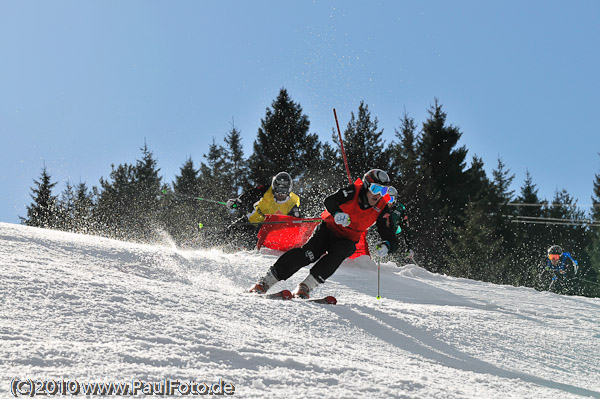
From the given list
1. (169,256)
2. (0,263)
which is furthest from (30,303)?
(169,256)

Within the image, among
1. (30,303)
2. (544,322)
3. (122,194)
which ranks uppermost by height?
(122,194)

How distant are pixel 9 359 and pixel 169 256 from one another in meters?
3.87

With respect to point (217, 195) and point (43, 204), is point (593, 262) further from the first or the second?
point (43, 204)

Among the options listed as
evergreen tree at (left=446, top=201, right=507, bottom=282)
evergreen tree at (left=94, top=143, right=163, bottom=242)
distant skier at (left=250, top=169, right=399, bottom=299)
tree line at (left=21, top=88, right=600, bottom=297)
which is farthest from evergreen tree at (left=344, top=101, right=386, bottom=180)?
distant skier at (left=250, top=169, right=399, bottom=299)

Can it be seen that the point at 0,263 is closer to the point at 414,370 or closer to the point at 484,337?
the point at 414,370

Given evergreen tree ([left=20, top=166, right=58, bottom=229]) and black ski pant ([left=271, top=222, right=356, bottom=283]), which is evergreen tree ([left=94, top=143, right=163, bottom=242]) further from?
black ski pant ([left=271, top=222, right=356, bottom=283])

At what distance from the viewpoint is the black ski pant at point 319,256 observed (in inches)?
173

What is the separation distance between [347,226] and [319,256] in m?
0.40

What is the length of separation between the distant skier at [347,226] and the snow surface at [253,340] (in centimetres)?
60

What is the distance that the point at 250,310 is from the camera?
306 centimetres

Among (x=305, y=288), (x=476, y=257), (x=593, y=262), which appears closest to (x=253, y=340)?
(x=305, y=288)

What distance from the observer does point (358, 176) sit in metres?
25.2

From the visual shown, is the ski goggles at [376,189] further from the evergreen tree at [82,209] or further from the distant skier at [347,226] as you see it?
the evergreen tree at [82,209]

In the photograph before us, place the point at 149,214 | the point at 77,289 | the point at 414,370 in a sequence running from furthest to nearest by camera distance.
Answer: the point at 149,214, the point at 77,289, the point at 414,370
